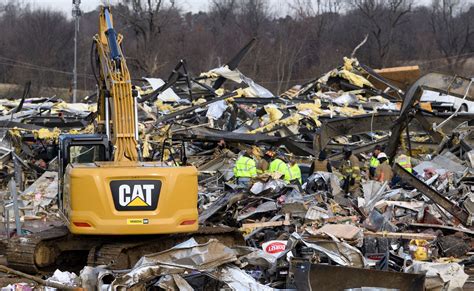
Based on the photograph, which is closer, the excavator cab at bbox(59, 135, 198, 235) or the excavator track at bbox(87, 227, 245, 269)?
the excavator cab at bbox(59, 135, 198, 235)

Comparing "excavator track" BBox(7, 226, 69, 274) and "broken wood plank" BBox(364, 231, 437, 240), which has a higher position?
"excavator track" BBox(7, 226, 69, 274)

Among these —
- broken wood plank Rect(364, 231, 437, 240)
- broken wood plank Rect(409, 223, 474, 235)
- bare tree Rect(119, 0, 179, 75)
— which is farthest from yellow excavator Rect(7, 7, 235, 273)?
A: bare tree Rect(119, 0, 179, 75)

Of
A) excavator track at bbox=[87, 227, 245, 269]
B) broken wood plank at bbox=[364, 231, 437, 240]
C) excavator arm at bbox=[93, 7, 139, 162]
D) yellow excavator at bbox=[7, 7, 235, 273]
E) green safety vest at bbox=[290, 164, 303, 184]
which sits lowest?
broken wood plank at bbox=[364, 231, 437, 240]

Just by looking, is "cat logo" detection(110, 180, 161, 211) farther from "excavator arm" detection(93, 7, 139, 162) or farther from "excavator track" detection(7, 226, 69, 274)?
"excavator track" detection(7, 226, 69, 274)

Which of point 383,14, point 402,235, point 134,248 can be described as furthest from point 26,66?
point 134,248

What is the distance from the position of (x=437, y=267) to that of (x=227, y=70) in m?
22.9

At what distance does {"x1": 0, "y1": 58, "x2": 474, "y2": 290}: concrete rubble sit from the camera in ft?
35.2

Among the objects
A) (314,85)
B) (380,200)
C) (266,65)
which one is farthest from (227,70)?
(266,65)

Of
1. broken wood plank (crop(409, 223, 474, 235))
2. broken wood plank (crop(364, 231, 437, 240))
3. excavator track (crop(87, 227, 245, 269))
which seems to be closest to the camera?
excavator track (crop(87, 227, 245, 269))

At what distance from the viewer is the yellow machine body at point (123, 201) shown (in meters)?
11.2

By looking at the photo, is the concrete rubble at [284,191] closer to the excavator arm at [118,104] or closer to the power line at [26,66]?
the excavator arm at [118,104]

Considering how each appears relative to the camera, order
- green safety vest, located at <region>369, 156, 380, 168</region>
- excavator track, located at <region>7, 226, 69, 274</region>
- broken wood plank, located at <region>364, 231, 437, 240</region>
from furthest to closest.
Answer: green safety vest, located at <region>369, 156, 380, 168</region>
broken wood plank, located at <region>364, 231, 437, 240</region>
excavator track, located at <region>7, 226, 69, 274</region>

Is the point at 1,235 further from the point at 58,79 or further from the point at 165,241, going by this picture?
→ the point at 58,79

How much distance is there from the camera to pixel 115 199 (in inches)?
444
